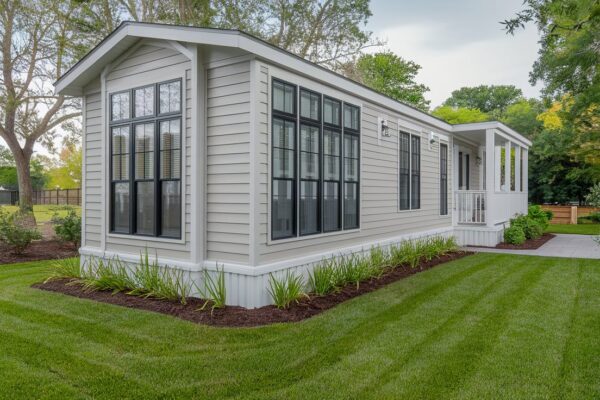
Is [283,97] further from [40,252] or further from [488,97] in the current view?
[488,97]

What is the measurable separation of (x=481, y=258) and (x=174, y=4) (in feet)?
37.4

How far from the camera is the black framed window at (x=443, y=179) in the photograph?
431 inches

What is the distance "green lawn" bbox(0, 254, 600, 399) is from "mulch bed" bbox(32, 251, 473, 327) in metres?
0.19

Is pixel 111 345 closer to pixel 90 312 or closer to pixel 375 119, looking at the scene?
pixel 90 312

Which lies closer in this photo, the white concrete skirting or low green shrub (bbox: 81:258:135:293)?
the white concrete skirting

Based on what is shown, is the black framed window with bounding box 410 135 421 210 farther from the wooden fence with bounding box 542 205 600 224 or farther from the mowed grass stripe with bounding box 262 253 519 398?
the wooden fence with bounding box 542 205 600 224

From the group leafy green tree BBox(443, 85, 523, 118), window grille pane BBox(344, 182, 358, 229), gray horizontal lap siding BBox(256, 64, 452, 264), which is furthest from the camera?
leafy green tree BBox(443, 85, 523, 118)

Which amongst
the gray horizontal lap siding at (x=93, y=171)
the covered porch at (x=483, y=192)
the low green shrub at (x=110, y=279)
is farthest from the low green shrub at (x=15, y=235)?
the covered porch at (x=483, y=192)

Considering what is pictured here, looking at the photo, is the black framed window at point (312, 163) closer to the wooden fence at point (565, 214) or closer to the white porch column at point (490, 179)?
the white porch column at point (490, 179)

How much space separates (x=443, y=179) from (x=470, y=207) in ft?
4.17

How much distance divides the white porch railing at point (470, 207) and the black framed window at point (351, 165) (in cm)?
554

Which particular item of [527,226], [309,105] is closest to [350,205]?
[309,105]

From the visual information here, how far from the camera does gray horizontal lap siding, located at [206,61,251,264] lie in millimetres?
5078

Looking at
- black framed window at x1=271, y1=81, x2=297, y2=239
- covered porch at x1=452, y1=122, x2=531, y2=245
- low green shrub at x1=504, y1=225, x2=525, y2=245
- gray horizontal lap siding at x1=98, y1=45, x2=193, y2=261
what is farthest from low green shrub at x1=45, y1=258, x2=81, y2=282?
low green shrub at x1=504, y1=225, x2=525, y2=245
